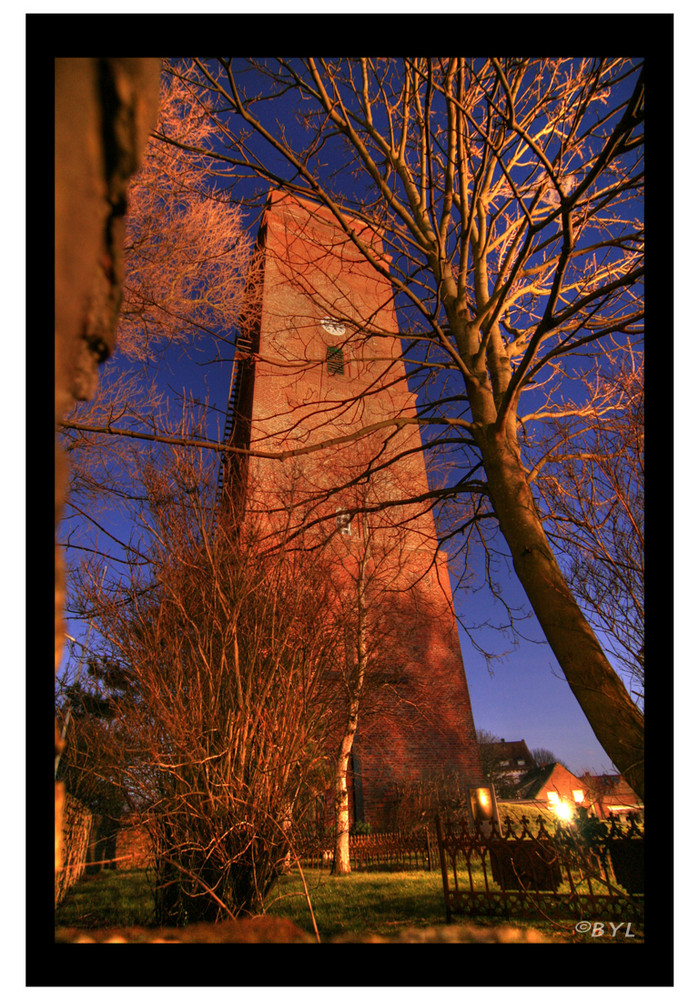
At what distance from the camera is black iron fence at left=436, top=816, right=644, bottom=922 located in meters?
3.98

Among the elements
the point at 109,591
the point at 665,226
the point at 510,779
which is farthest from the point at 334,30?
the point at 510,779

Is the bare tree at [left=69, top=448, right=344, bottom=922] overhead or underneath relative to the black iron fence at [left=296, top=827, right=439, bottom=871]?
overhead

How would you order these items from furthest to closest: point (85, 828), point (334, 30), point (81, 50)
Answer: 1. point (85, 828)
2. point (334, 30)
3. point (81, 50)

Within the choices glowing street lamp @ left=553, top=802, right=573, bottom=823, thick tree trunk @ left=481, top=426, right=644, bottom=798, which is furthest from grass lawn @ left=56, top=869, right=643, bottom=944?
thick tree trunk @ left=481, top=426, right=644, bottom=798

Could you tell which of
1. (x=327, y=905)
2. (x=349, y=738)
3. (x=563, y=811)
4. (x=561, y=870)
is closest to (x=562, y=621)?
(x=561, y=870)

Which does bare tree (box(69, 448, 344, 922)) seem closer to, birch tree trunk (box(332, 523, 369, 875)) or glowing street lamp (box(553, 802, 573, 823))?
glowing street lamp (box(553, 802, 573, 823))

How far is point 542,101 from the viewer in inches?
163

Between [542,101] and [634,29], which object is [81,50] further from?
[542,101]

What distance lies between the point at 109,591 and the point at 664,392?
402cm

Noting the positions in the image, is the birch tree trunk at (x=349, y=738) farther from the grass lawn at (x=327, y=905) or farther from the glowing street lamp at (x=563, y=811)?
the glowing street lamp at (x=563, y=811)

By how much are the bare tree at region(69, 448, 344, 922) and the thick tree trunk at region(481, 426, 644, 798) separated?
1807 millimetres

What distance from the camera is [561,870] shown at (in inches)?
197

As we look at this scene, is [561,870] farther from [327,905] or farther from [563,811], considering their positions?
[327,905]

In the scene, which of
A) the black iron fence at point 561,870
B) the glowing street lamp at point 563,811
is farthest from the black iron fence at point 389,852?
the black iron fence at point 561,870
